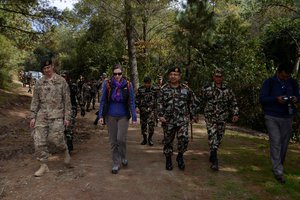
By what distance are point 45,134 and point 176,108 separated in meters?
2.46

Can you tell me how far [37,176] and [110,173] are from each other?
1.31 m

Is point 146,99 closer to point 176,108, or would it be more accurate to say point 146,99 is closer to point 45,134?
point 176,108

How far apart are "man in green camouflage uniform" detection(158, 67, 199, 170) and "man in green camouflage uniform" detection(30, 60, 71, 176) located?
1.81m

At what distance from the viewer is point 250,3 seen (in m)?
14.8

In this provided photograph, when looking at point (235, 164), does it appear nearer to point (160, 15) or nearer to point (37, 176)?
point (37, 176)

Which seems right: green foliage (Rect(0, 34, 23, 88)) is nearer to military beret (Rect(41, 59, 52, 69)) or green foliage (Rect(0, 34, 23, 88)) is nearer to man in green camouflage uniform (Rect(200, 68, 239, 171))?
military beret (Rect(41, 59, 52, 69))

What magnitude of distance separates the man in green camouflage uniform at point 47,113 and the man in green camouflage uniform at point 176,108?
5.95 feet

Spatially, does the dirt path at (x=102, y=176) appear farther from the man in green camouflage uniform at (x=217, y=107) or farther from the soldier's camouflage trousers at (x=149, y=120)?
the man in green camouflage uniform at (x=217, y=107)

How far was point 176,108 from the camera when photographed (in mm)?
6723

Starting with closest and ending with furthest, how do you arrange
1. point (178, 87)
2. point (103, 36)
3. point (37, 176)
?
1. point (37, 176)
2. point (178, 87)
3. point (103, 36)

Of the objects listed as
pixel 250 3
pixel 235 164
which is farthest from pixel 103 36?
pixel 235 164

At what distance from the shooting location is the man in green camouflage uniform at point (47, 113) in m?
6.41

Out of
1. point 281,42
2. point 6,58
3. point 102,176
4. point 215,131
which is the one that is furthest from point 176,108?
point 6,58

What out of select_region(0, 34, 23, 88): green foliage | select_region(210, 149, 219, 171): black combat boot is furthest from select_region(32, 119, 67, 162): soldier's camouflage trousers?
select_region(0, 34, 23, 88): green foliage
